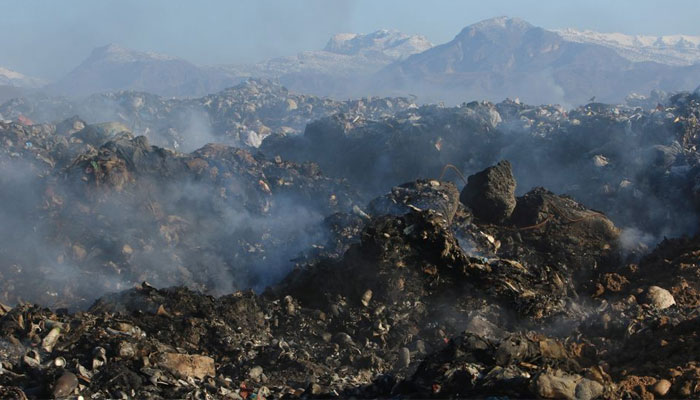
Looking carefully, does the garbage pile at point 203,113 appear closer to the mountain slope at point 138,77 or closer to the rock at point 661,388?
the rock at point 661,388

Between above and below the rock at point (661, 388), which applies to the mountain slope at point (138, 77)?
below

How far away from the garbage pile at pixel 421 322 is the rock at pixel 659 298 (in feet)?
0.07

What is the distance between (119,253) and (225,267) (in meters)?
1.71

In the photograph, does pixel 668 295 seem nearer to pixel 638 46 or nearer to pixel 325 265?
pixel 325 265

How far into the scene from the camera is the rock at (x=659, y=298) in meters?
6.17

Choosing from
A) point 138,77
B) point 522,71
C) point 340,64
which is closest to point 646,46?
point 522,71

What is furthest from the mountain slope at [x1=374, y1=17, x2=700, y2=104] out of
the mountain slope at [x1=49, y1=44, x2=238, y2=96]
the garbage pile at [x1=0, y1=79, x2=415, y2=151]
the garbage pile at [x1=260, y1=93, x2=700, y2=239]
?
the garbage pile at [x1=260, y1=93, x2=700, y2=239]

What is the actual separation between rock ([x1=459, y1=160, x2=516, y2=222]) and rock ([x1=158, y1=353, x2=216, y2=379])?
15.9 ft

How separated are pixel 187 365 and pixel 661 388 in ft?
12.3

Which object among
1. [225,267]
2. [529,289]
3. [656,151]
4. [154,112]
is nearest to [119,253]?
[225,267]

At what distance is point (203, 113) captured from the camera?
22391 mm

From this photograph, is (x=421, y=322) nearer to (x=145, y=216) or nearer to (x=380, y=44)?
(x=145, y=216)

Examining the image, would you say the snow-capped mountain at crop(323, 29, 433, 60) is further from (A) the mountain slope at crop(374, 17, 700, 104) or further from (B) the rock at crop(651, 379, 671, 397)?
(B) the rock at crop(651, 379, 671, 397)

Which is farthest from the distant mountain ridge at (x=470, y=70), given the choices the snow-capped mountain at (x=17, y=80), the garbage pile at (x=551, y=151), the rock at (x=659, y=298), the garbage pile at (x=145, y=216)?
the rock at (x=659, y=298)
